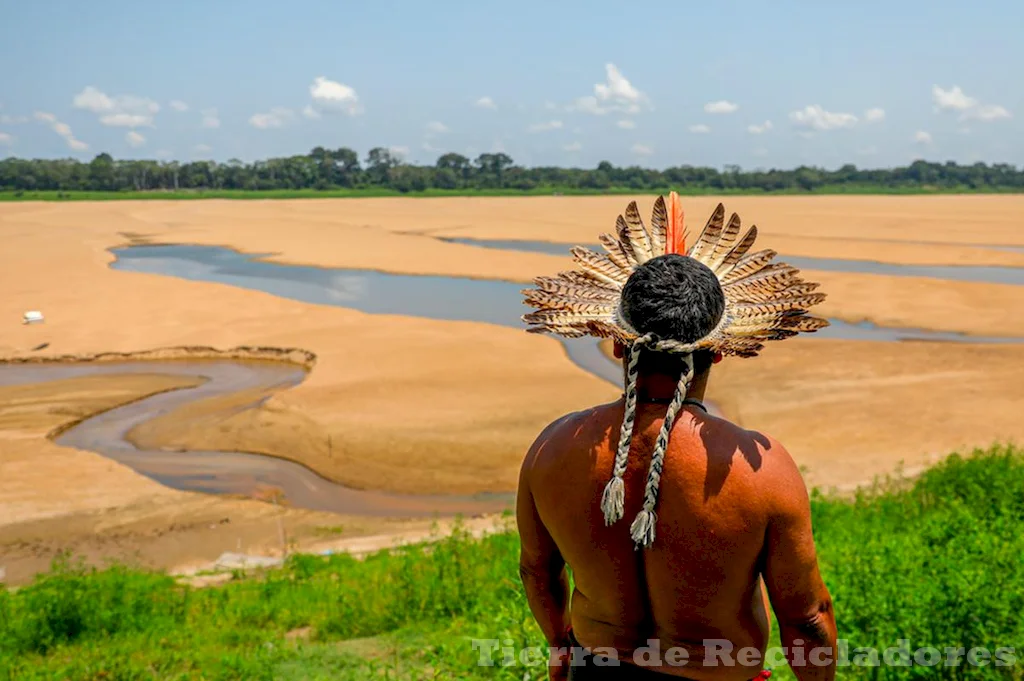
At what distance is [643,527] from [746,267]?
0.73m

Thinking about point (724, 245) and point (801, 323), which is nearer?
point (801, 323)

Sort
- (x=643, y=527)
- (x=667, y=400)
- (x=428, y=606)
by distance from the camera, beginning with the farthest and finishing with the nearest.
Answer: (x=428, y=606) → (x=667, y=400) → (x=643, y=527)

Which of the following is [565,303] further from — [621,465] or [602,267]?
[621,465]

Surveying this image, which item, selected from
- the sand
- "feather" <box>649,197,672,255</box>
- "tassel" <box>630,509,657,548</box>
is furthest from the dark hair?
the sand

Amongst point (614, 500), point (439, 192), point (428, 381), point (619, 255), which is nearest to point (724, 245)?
point (619, 255)

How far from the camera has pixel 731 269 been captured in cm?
226

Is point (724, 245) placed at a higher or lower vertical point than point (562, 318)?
higher

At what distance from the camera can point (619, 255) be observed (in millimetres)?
2361

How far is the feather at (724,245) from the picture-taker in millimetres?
2285

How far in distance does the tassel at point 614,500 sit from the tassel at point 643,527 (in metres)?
0.04

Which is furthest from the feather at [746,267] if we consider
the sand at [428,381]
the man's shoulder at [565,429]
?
the sand at [428,381]

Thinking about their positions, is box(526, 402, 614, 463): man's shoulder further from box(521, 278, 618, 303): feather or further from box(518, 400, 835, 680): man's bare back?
box(521, 278, 618, 303): feather

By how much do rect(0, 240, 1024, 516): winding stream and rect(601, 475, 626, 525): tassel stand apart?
28.4 feet

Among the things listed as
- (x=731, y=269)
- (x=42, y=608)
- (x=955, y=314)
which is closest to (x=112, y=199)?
(x=955, y=314)
